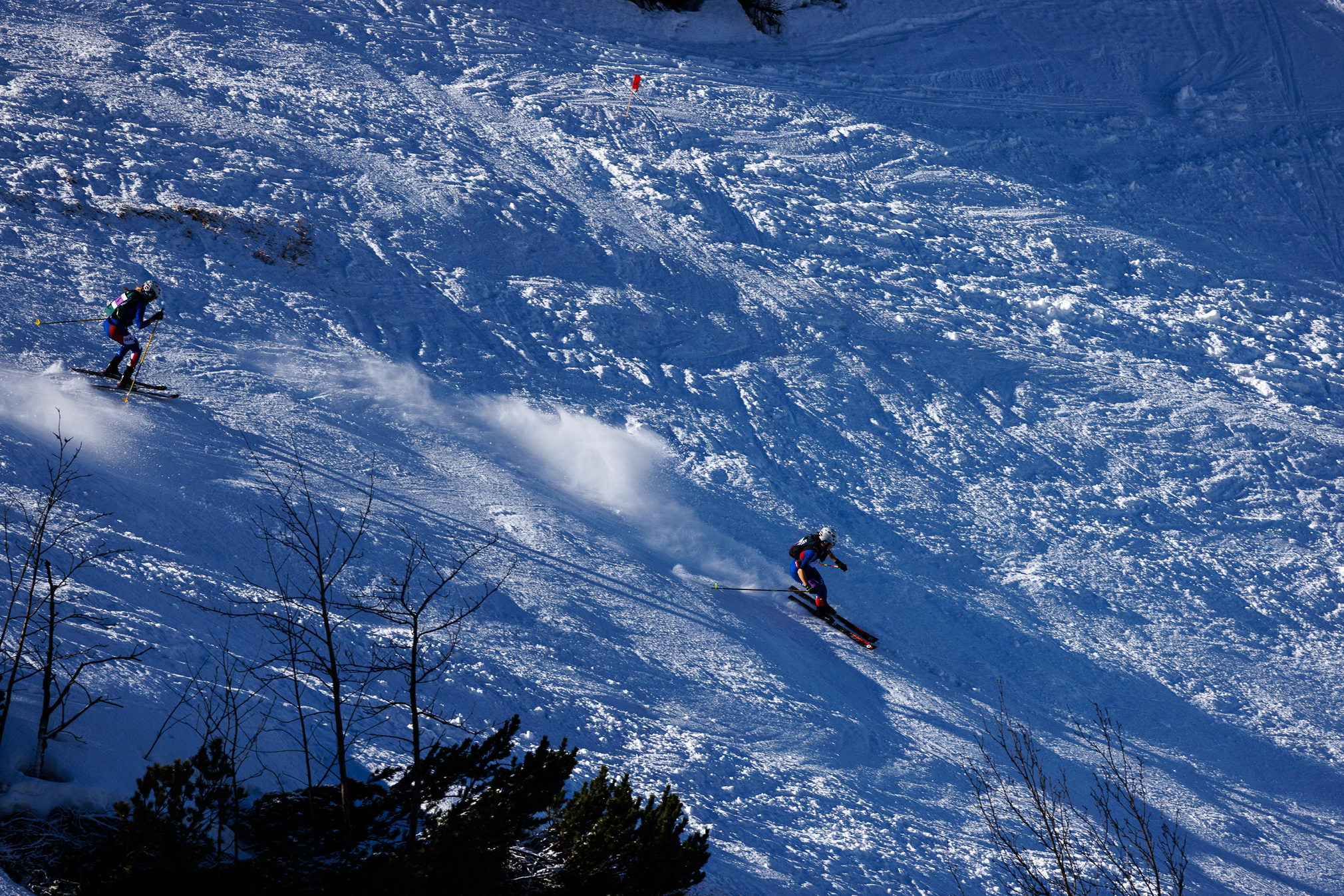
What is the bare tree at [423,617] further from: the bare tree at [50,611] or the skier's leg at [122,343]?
the skier's leg at [122,343]

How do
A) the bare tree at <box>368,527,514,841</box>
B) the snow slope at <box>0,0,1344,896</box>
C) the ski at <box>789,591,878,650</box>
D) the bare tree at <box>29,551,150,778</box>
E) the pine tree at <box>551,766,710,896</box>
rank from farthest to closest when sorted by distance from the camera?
1. the ski at <box>789,591,878,650</box>
2. the snow slope at <box>0,0,1344,896</box>
3. the bare tree at <box>368,527,514,841</box>
4. the pine tree at <box>551,766,710,896</box>
5. the bare tree at <box>29,551,150,778</box>

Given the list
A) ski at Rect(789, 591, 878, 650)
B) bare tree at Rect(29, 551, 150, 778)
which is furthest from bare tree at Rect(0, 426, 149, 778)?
ski at Rect(789, 591, 878, 650)

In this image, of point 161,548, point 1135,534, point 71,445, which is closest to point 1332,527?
point 1135,534

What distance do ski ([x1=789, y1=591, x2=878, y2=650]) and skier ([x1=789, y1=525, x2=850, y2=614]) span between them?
0.08 m

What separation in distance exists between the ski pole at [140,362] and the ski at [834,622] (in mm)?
9352

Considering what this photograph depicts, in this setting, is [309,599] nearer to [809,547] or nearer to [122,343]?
[809,547]

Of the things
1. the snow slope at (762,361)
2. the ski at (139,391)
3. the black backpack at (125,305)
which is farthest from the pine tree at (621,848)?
the black backpack at (125,305)

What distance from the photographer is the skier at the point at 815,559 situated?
468 inches

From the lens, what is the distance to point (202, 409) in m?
12.7

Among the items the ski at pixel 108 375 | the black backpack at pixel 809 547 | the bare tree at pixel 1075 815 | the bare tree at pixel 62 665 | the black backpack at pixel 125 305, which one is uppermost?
the black backpack at pixel 809 547

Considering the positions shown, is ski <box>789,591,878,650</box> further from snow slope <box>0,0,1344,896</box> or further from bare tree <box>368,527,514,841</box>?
bare tree <box>368,527,514,841</box>

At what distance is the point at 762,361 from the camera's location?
52.4 ft

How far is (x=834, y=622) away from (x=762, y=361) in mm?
5491

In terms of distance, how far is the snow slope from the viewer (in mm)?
10312
